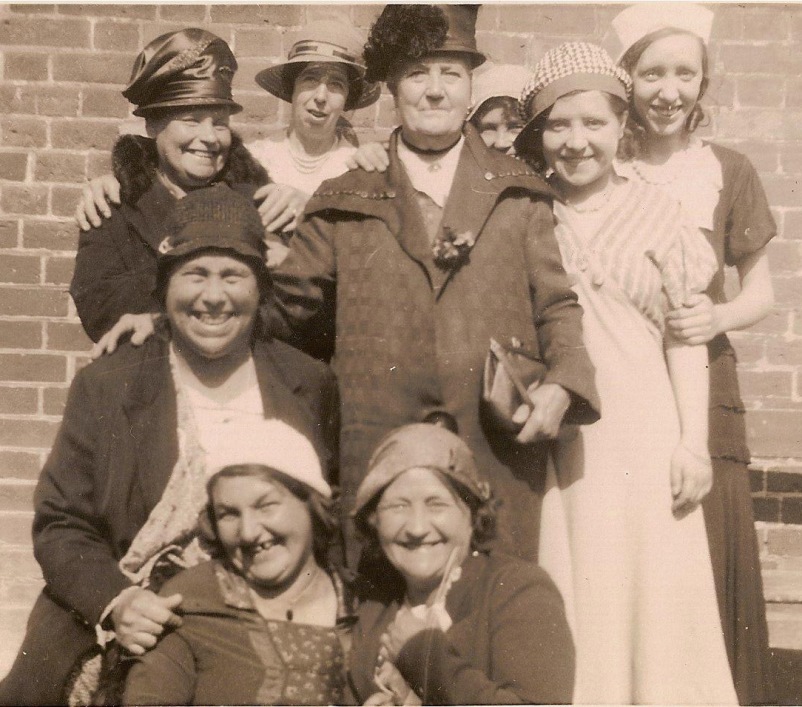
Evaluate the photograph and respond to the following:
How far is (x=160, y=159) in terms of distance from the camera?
359 cm

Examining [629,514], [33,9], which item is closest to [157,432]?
[629,514]

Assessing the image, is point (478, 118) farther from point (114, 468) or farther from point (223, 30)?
point (114, 468)

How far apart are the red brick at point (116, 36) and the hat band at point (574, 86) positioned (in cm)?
161

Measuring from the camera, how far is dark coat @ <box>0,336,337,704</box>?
306cm

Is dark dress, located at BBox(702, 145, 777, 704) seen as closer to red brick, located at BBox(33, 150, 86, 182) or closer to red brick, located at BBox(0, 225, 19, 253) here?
red brick, located at BBox(33, 150, 86, 182)

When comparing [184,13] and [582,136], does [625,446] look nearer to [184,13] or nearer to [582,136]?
[582,136]

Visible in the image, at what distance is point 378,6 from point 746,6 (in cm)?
123

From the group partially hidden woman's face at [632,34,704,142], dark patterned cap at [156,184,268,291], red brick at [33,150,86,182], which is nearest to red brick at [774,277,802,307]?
partially hidden woman's face at [632,34,704,142]

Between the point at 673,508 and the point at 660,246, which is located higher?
the point at 660,246

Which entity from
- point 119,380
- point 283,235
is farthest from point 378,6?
point 119,380

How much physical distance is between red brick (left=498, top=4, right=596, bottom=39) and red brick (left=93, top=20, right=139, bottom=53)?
1235 millimetres

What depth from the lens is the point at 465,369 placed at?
321 centimetres

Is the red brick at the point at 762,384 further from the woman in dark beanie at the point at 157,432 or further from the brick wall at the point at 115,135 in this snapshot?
the woman in dark beanie at the point at 157,432

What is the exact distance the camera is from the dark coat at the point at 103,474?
3.06m
